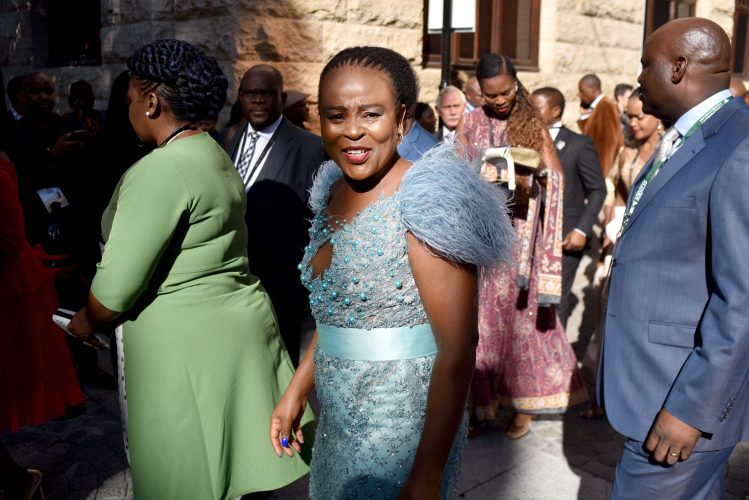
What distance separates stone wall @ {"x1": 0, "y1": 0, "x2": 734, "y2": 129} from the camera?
7.24 metres

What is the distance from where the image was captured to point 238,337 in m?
2.84

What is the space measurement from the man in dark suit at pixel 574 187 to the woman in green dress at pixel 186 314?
323 centimetres

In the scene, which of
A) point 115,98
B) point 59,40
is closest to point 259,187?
point 115,98

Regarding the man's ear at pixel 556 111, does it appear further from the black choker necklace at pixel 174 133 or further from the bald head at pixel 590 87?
the bald head at pixel 590 87

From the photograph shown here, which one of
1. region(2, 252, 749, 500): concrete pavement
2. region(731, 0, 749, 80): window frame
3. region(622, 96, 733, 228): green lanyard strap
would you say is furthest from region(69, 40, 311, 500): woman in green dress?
region(731, 0, 749, 80): window frame

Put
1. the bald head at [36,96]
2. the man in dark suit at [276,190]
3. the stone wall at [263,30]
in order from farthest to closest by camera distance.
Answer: the stone wall at [263,30], the bald head at [36,96], the man in dark suit at [276,190]

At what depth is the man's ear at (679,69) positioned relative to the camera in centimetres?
240

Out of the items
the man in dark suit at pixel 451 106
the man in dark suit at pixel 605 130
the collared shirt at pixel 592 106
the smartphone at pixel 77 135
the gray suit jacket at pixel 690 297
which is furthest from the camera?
the collared shirt at pixel 592 106

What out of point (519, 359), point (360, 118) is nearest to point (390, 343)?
point (360, 118)

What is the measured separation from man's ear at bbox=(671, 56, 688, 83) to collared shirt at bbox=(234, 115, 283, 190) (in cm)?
256

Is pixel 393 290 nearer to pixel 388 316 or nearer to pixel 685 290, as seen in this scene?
pixel 388 316

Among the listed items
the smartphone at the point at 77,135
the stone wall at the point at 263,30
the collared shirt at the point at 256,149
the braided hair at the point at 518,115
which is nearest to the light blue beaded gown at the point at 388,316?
the collared shirt at the point at 256,149

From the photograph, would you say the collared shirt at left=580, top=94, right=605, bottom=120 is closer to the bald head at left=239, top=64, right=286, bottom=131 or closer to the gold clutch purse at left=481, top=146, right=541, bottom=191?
the gold clutch purse at left=481, top=146, right=541, bottom=191

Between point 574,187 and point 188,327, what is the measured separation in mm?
3772
